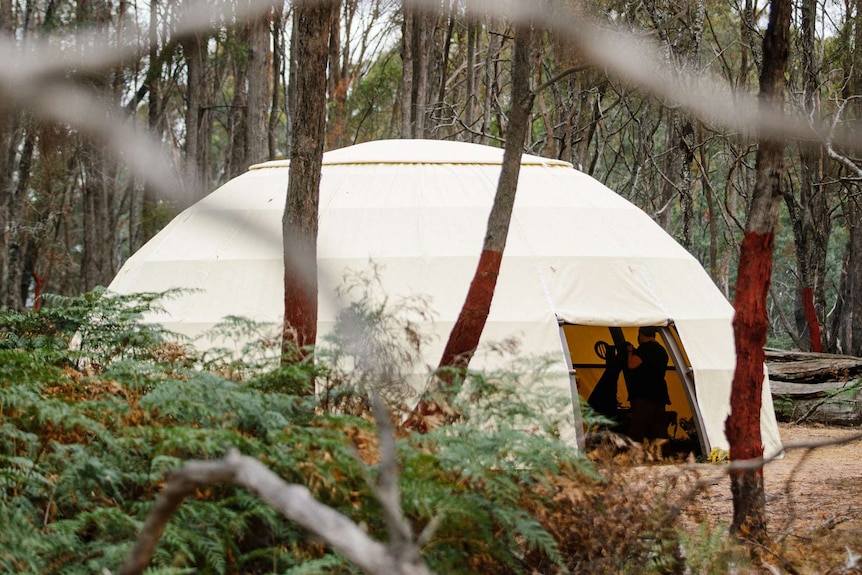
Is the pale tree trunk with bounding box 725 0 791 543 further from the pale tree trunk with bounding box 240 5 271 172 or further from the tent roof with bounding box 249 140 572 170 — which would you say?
the pale tree trunk with bounding box 240 5 271 172

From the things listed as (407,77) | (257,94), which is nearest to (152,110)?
(407,77)

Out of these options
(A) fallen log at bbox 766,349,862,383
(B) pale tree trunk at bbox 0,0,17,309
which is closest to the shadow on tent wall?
(A) fallen log at bbox 766,349,862,383

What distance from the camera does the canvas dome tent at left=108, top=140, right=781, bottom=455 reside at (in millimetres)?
9805

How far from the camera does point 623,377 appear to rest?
1328 cm

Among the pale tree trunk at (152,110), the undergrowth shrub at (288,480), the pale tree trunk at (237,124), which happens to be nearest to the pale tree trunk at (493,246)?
the undergrowth shrub at (288,480)

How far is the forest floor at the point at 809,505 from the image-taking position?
4.89 m

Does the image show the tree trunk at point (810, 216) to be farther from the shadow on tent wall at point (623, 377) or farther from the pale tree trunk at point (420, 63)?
the pale tree trunk at point (420, 63)

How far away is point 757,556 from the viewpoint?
5023 millimetres

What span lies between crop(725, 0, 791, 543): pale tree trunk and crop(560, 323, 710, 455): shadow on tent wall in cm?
283

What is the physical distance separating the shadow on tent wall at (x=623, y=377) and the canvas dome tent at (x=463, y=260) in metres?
0.04

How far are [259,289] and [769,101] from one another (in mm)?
5922

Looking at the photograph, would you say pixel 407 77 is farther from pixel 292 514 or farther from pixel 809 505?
pixel 292 514

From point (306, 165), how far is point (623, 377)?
278 inches

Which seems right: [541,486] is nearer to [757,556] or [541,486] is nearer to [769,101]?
[757,556]
